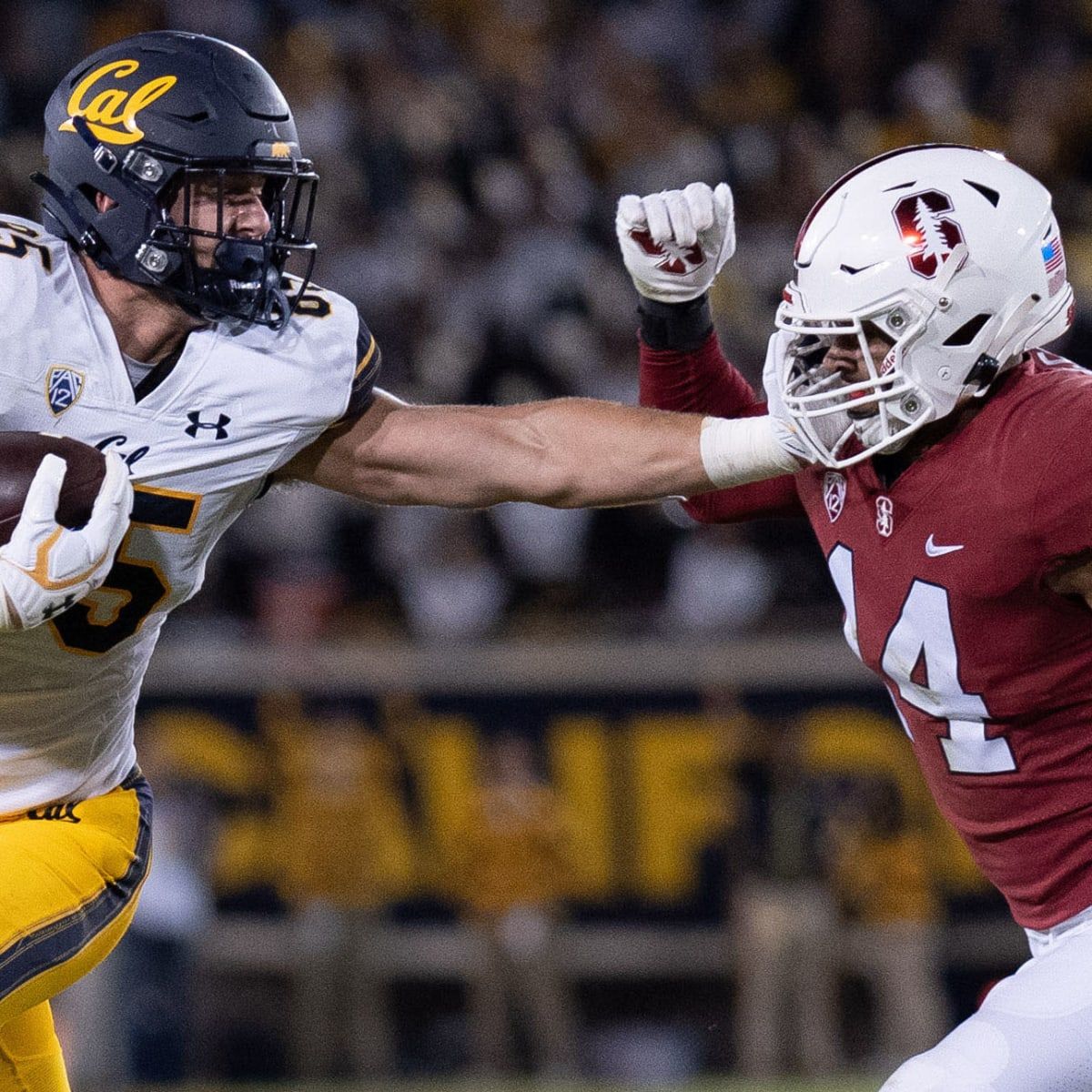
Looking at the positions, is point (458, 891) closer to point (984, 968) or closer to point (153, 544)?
point (984, 968)

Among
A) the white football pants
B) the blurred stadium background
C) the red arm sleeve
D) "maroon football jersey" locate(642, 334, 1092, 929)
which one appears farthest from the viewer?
the blurred stadium background

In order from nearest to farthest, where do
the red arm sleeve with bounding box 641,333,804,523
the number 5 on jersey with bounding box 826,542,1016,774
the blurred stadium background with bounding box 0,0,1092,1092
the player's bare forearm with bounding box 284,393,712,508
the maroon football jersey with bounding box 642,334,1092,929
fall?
the maroon football jersey with bounding box 642,334,1092,929 < the number 5 on jersey with bounding box 826,542,1016,774 < the player's bare forearm with bounding box 284,393,712,508 < the red arm sleeve with bounding box 641,333,804,523 < the blurred stadium background with bounding box 0,0,1092,1092

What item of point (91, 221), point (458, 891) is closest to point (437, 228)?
point (458, 891)

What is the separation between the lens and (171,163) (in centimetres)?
289

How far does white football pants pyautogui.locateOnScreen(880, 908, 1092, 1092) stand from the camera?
8.30ft

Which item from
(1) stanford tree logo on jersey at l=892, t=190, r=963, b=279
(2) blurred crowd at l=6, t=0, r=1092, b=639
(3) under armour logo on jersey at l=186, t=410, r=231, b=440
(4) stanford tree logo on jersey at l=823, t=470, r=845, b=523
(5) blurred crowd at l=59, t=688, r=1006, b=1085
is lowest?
(5) blurred crowd at l=59, t=688, r=1006, b=1085

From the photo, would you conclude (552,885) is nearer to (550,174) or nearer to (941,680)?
(550,174)

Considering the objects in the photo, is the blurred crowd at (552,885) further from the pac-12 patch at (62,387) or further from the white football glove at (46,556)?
the white football glove at (46,556)

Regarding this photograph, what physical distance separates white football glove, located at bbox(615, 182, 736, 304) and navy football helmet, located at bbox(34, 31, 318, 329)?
568 millimetres

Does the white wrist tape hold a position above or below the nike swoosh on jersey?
above

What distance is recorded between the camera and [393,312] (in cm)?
784

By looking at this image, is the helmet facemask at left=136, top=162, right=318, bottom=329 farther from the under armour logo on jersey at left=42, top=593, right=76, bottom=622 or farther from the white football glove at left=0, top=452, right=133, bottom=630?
the under armour logo on jersey at left=42, top=593, right=76, bottom=622

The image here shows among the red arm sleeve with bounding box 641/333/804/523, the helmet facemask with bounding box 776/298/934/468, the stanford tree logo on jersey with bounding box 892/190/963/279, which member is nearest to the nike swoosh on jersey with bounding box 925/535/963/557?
the helmet facemask with bounding box 776/298/934/468

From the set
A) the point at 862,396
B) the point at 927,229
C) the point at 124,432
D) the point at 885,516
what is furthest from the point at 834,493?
the point at 124,432
